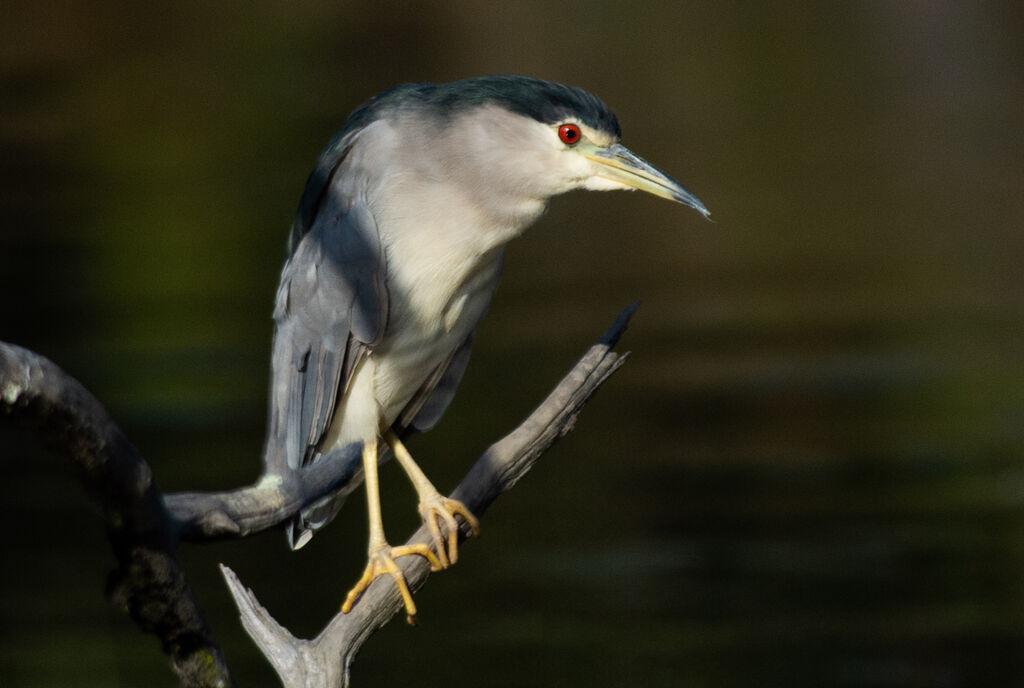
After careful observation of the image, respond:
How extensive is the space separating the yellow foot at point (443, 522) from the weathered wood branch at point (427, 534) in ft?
0.09

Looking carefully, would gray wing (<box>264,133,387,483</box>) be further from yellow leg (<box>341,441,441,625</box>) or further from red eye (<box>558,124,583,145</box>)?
red eye (<box>558,124,583,145</box>)

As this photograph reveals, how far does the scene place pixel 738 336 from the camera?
33.8 ft

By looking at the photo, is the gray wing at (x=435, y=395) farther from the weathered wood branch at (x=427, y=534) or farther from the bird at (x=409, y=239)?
the weathered wood branch at (x=427, y=534)

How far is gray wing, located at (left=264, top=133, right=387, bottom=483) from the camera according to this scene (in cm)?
351

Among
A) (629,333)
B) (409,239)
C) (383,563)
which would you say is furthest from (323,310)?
(629,333)

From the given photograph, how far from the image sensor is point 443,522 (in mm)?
3553

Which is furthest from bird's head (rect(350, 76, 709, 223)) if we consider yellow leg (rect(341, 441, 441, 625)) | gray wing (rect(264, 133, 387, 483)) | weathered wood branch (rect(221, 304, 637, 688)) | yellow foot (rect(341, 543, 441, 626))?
yellow foot (rect(341, 543, 441, 626))

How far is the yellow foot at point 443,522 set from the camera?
137 inches

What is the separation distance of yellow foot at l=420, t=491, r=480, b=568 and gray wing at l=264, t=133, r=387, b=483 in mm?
326

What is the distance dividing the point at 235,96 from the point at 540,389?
28.0ft

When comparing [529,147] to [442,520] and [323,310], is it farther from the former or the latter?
[442,520]

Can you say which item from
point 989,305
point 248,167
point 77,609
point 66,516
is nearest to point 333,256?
point 77,609

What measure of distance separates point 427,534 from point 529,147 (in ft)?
3.02

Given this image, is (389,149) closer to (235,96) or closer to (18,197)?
(18,197)
